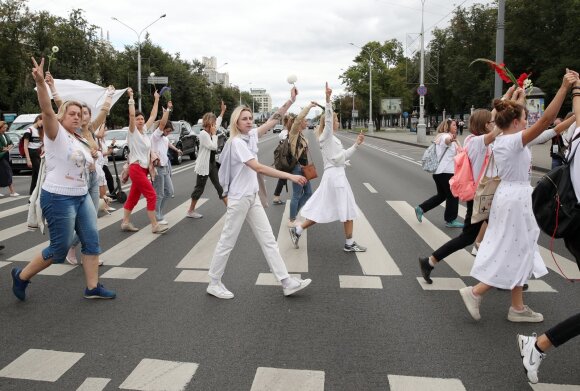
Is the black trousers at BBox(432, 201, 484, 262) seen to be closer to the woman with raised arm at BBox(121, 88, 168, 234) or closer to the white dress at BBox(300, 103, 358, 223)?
the white dress at BBox(300, 103, 358, 223)

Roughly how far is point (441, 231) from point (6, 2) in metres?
38.3

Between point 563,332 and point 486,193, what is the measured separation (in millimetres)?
1667

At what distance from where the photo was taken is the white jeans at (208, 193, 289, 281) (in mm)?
4875

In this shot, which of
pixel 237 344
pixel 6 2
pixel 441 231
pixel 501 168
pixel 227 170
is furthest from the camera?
pixel 6 2

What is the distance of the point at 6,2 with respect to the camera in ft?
119

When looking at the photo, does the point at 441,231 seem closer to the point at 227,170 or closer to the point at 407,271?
the point at 407,271

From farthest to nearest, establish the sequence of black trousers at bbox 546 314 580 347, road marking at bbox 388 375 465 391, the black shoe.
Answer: the black shoe → road marking at bbox 388 375 465 391 → black trousers at bbox 546 314 580 347

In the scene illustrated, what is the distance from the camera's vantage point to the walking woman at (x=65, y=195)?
4.49 m

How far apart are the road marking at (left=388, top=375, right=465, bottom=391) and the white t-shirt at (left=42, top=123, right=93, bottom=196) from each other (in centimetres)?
304

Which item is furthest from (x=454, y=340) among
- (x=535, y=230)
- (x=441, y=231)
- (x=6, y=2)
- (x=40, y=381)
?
(x=6, y=2)

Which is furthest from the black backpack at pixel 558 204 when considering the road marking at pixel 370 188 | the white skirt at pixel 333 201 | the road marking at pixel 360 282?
the road marking at pixel 370 188

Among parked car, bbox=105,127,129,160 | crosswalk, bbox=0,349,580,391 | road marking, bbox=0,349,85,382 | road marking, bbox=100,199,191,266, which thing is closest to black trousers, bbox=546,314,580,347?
crosswalk, bbox=0,349,580,391

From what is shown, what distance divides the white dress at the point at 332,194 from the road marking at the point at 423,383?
3.36 meters

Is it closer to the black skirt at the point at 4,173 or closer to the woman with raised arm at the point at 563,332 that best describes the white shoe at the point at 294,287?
the woman with raised arm at the point at 563,332
